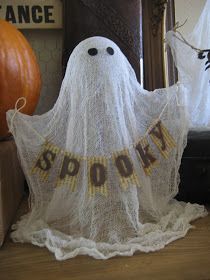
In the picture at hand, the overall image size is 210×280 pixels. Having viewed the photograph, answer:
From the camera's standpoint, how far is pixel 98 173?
50 centimetres

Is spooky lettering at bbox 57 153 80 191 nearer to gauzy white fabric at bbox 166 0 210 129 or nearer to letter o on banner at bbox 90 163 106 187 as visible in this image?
letter o on banner at bbox 90 163 106 187

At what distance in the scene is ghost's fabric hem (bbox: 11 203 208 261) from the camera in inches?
18.1

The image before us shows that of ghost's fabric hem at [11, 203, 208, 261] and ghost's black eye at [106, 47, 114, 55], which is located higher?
ghost's black eye at [106, 47, 114, 55]

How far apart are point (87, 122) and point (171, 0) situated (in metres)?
0.64

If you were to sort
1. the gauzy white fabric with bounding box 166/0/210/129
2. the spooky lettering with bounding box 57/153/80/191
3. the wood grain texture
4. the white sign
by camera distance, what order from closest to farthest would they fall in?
the wood grain texture < the spooky lettering with bounding box 57/153/80/191 < the gauzy white fabric with bounding box 166/0/210/129 < the white sign

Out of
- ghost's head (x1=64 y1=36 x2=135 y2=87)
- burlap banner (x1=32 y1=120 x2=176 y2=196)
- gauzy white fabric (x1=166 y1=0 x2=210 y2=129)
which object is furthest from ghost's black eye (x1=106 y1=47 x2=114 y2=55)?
gauzy white fabric (x1=166 y1=0 x2=210 y2=129)

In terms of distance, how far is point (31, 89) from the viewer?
2.24 feet

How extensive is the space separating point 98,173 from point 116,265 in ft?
0.51

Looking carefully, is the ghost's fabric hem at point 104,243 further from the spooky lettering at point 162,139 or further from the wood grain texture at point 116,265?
the spooky lettering at point 162,139

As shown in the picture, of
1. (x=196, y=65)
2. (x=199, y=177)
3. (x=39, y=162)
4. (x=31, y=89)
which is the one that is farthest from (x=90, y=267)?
(x=196, y=65)

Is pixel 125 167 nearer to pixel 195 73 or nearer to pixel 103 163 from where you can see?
pixel 103 163

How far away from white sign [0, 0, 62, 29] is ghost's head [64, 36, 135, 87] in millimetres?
457

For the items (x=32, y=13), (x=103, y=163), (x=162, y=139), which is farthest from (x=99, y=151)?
(x=32, y=13)

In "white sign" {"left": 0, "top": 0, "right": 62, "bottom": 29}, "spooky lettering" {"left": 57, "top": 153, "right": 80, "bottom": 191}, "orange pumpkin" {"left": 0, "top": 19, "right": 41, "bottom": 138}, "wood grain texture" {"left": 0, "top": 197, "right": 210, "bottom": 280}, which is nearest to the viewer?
"wood grain texture" {"left": 0, "top": 197, "right": 210, "bottom": 280}
